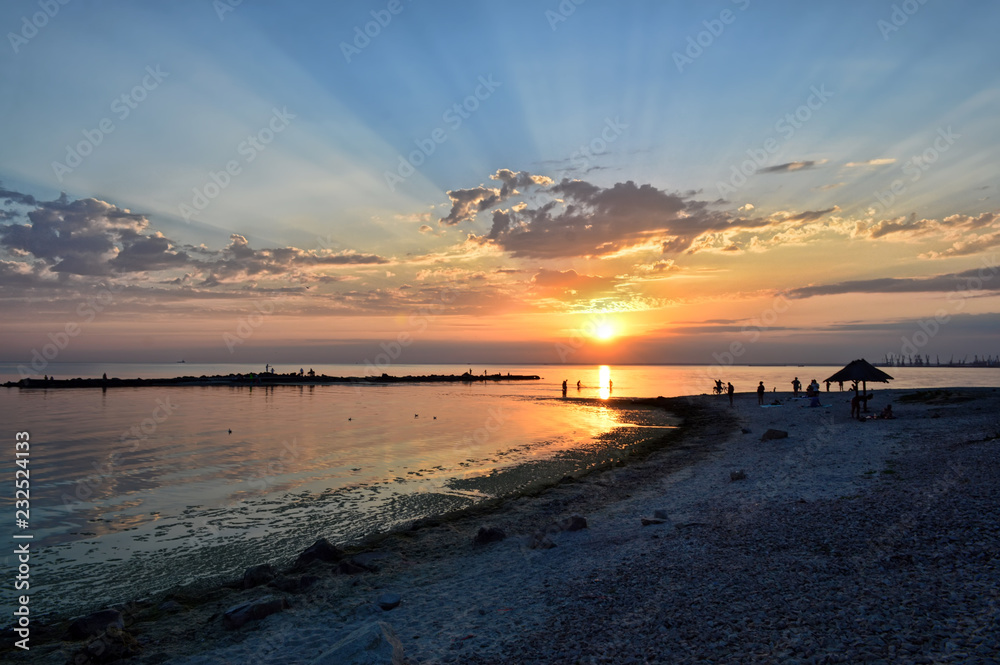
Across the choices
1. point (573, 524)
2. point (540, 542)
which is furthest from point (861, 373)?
point (540, 542)

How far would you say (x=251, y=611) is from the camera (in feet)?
31.8

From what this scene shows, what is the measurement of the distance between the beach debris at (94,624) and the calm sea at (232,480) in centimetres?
153

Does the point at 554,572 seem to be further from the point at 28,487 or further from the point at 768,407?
the point at 768,407

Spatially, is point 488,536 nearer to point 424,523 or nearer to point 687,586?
point 424,523

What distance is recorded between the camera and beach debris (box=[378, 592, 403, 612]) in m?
9.84

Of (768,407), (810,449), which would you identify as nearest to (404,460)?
(810,449)

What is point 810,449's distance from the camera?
73.4ft

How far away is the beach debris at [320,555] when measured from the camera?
12725mm

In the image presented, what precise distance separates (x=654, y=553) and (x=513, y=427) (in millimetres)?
32118

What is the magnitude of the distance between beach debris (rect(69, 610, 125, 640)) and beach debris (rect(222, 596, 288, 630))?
190 centimetres

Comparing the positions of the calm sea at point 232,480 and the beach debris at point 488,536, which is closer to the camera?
the calm sea at point 232,480

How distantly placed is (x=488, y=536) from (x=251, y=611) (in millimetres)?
6113

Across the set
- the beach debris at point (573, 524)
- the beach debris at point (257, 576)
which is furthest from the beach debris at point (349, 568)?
the beach debris at point (573, 524)

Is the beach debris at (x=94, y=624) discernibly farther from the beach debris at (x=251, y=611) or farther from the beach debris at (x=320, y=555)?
the beach debris at (x=320, y=555)
